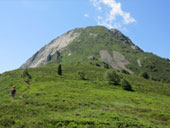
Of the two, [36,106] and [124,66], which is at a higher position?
[124,66]

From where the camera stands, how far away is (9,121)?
60.9 ft

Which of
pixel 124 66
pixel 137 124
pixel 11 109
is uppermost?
pixel 124 66

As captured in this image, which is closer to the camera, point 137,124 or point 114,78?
point 137,124

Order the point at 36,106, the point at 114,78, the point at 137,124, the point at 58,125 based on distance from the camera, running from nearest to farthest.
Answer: the point at 58,125
the point at 137,124
the point at 36,106
the point at 114,78

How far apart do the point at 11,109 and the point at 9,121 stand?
14.8 ft

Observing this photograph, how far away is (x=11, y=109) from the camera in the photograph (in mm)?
22703

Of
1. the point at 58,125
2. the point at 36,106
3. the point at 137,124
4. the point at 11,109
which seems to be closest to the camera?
the point at 58,125

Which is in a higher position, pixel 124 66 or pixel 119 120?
pixel 124 66

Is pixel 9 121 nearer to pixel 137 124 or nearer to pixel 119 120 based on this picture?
pixel 119 120

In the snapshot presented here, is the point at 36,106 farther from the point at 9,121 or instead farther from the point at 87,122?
the point at 87,122

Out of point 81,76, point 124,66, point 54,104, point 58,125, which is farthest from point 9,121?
point 124,66

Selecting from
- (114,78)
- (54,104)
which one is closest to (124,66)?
(114,78)

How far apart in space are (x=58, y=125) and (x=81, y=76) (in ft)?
195

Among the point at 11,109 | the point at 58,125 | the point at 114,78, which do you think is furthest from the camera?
the point at 114,78
